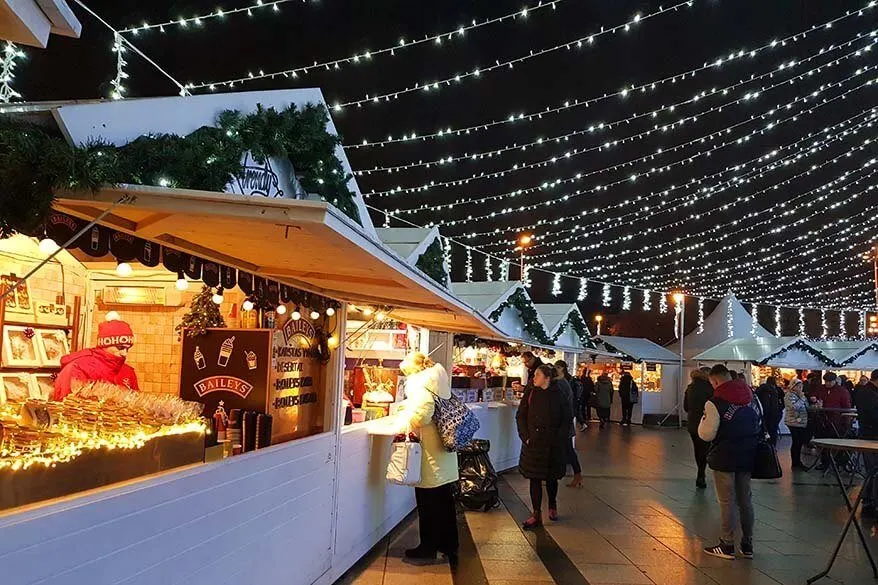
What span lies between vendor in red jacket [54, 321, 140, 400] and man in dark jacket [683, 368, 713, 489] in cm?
807

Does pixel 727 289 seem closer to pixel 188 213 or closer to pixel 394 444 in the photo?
pixel 394 444

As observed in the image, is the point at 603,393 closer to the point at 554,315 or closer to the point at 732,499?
the point at 554,315

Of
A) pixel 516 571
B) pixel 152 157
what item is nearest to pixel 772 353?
pixel 516 571

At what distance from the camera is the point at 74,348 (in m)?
6.00

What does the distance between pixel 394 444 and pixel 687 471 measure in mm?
8009

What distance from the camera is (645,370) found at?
26.2 meters

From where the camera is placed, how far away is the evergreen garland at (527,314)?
47.6 feet

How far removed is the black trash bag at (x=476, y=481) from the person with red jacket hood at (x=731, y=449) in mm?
2637

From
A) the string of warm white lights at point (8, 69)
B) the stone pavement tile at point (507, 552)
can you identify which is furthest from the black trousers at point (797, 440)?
the string of warm white lights at point (8, 69)

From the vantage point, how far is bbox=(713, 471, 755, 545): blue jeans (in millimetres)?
6508

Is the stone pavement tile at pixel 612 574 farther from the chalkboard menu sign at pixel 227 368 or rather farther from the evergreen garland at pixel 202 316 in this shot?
the evergreen garland at pixel 202 316

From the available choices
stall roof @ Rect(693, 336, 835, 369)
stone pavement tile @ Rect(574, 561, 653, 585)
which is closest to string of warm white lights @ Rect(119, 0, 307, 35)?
stone pavement tile @ Rect(574, 561, 653, 585)

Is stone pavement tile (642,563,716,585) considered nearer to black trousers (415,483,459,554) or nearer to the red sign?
black trousers (415,483,459,554)

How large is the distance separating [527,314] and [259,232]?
12121mm
